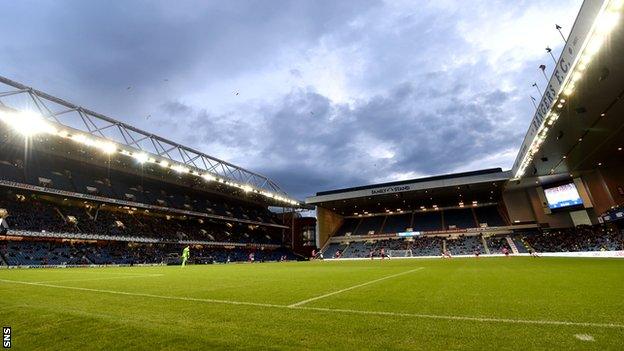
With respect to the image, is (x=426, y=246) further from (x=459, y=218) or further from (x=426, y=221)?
(x=459, y=218)

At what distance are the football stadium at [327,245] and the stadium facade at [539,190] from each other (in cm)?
18

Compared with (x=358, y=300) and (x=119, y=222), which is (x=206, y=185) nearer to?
(x=119, y=222)

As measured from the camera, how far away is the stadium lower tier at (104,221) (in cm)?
3300

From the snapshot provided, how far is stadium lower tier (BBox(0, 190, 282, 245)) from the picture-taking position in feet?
108

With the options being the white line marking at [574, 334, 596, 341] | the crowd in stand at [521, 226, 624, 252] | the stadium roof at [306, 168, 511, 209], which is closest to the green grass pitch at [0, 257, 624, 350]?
the white line marking at [574, 334, 596, 341]

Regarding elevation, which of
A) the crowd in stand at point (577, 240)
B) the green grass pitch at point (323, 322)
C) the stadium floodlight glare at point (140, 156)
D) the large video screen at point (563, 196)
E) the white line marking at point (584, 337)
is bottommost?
the white line marking at point (584, 337)

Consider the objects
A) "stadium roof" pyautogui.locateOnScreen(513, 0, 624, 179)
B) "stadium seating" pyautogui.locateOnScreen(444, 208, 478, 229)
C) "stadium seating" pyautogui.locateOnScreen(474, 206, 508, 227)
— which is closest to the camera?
"stadium roof" pyautogui.locateOnScreen(513, 0, 624, 179)

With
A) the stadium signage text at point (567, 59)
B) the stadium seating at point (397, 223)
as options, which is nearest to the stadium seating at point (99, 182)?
the stadium seating at point (397, 223)

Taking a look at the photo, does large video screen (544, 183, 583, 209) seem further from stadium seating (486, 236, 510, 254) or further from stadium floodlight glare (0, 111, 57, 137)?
stadium floodlight glare (0, 111, 57, 137)

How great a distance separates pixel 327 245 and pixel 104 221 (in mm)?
39344

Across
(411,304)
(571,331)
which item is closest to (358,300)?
(411,304)

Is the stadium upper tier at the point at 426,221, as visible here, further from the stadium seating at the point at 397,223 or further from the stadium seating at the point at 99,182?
the stadium seating at the point at 99,182

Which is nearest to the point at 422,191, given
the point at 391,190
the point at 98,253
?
the point at 391,190

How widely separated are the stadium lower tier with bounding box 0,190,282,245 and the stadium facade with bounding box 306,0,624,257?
1927 cm
